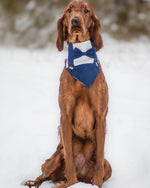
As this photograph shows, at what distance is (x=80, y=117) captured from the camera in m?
2.31

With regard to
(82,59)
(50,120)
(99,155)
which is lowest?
(50,120)

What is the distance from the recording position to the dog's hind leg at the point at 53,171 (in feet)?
8.10

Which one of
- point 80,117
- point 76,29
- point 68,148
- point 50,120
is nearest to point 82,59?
point 76,29

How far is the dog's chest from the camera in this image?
2264 millimetres

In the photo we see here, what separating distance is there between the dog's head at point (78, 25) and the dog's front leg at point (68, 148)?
66 centimetres

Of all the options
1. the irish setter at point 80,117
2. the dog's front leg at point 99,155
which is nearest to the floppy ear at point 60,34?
the irish setter at point 80,117

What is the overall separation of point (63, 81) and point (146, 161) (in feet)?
4.59

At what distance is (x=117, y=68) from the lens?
348 inches

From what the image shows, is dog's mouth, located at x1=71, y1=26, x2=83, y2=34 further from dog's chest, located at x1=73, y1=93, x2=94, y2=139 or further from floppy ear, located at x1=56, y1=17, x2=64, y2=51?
dog's chest, located at x1=73, y1=93, x2=94, y2=139

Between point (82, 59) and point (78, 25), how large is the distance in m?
0.29

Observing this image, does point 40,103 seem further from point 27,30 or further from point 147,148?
point 27,30

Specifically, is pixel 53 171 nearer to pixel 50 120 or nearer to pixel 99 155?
pixel 99 155

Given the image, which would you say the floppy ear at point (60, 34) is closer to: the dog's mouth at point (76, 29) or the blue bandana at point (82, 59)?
the blue bandana at point (82, 59)

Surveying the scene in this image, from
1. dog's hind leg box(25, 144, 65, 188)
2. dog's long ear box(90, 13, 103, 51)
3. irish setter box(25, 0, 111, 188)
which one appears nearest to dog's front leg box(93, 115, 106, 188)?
irish setter box(25, 0, 111, 188)
